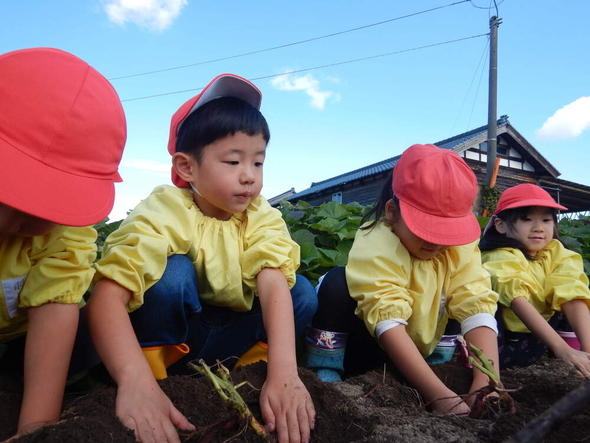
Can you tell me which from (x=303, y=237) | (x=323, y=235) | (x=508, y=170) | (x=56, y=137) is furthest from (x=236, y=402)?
(x=508, y=170)

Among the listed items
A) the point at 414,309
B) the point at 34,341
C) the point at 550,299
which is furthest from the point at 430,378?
the point at 550,299

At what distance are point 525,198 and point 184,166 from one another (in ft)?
6.48

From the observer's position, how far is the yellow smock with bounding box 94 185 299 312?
150 centimetres

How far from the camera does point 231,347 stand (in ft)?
6.17

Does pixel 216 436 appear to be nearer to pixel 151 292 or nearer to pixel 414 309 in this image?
pixel 151 292

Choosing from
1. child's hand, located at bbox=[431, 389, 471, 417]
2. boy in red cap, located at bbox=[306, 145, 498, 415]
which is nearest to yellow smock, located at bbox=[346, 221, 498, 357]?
boy in red cap, located at bbox=[306, 145, 498, 415]

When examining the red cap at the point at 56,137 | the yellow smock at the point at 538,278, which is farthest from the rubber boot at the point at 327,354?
the red cap at the point at 56,137

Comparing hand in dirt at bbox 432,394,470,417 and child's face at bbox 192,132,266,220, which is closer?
hand in dirt at bbox 432,394,470,417

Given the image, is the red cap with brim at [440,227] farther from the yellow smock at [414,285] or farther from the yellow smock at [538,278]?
the yellow smock at [538,278]

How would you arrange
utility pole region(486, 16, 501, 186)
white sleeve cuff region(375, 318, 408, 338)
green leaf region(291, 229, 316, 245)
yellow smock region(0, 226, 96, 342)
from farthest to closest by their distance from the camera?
1. utility pole region(486, 16, 501, 186)
2. green leaf region(291, 229, 316, 245)
3. white sleeve cuff region(375, 318, 408, 338)
4. yellow smock region(0, 226, 96, 342)

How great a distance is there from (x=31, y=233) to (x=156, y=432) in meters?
0.62

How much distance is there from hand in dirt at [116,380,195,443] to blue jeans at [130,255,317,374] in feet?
1.28

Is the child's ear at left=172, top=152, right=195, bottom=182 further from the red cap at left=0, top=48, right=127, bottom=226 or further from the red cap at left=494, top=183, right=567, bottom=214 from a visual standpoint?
the red cap at left=494, top=183, right=567, bottom=214

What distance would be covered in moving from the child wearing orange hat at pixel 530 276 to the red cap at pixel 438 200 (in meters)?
0.74
